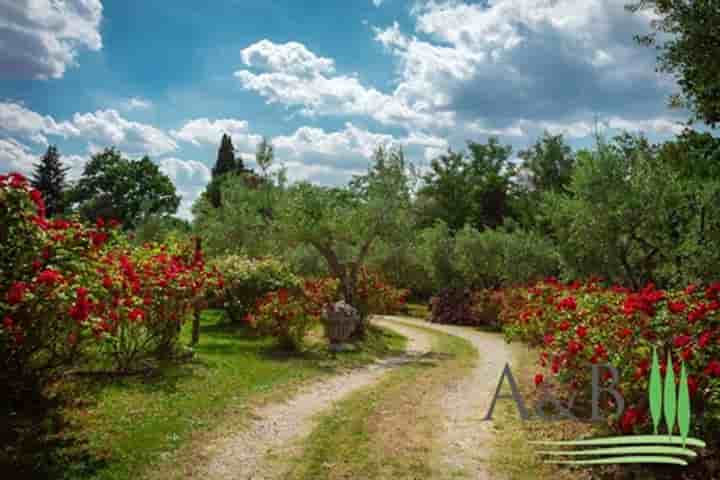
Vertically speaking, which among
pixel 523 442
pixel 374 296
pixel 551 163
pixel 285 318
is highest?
pixel 551 163

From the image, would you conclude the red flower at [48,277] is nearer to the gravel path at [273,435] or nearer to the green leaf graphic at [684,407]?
the gravel path at [273,435]

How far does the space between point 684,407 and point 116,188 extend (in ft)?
178

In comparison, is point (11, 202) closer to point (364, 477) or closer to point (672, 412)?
point (364, 477)

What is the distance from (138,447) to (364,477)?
103 inches

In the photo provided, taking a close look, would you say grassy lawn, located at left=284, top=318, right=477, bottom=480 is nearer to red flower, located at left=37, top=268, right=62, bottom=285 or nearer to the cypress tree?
red flower, located at left=37, top=268, right=62, bottom=285

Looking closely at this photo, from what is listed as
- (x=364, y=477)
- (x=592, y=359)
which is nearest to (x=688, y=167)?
(x=592, y=359)

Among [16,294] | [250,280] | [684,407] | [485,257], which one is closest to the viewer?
[684,407]

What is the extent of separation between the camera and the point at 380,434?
6715 mm

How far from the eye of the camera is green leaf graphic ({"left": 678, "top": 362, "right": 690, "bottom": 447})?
4.86 meters

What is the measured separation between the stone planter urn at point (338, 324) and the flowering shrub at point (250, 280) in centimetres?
220

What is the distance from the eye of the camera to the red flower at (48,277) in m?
5.45

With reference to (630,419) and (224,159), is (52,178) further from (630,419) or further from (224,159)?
(630,419)

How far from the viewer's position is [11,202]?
554 cm

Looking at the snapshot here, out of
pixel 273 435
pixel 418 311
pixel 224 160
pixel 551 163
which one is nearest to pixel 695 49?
pixel 273 435
